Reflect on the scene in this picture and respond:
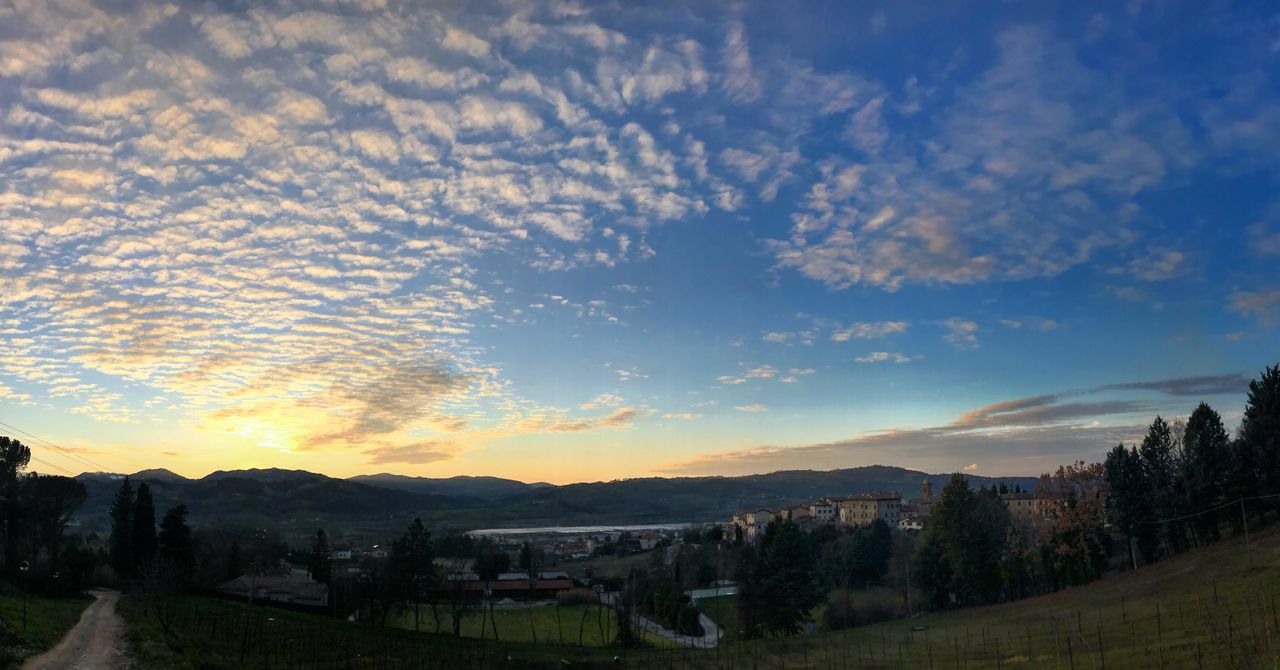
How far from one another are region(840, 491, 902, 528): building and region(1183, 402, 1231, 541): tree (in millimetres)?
97168

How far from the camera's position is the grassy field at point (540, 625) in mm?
60312

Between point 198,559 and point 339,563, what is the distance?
97.5 feet

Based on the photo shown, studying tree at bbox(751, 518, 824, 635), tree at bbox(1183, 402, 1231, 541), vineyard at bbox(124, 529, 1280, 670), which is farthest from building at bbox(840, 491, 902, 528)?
vineyard at bbox(124, 529, 1280, 670)

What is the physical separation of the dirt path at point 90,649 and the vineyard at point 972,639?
1.07 metres

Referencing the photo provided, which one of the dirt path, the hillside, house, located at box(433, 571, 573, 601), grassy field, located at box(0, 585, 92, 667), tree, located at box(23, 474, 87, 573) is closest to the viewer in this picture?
the hillside

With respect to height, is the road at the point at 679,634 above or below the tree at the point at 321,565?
below

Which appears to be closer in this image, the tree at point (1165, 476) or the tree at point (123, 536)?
the tree at point (1165, 476)

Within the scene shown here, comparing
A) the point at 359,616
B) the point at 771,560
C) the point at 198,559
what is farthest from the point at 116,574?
the point at 771,560

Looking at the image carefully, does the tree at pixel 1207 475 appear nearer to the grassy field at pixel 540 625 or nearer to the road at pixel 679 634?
the road at pixel 679 634

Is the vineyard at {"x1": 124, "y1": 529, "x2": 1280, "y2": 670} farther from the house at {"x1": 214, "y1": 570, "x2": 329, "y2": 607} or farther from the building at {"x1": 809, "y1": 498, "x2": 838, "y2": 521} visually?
the building at {"x1": 809, "y1": 498, "x2": 838, "y2": 521}

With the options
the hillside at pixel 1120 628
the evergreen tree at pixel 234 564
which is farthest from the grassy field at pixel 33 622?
the hillside at pixel 1120 628

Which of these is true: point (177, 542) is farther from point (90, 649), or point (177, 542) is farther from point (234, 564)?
point (90, 649)

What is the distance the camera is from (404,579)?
198ft

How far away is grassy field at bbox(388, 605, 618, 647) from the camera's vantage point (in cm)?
6031
